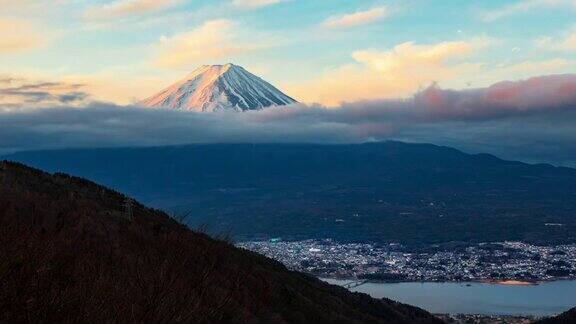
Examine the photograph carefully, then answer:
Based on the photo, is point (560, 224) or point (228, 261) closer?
point (228, 261)

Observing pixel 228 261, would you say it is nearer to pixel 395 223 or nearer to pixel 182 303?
pixel 182 303

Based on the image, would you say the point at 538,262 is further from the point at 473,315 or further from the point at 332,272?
the point at 473,315

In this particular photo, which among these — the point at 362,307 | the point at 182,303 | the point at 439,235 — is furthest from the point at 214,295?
the point at 439,235

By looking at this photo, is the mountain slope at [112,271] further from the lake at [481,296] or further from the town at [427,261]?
the town at [427,261]

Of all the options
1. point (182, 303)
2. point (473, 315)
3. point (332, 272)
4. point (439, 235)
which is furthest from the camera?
point (439, 235)

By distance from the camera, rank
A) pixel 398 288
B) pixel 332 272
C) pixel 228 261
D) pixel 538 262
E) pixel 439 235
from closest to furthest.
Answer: pixel 228 261, pixel 398 288, pixel 332 272, pixel 538 262, pixel 439 235

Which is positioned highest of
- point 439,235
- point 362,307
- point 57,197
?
point 57,197

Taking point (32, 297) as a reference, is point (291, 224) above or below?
below

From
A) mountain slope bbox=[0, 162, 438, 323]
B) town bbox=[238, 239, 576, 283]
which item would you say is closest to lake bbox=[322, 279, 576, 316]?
town bbox=[238, 239, 576, 283]
